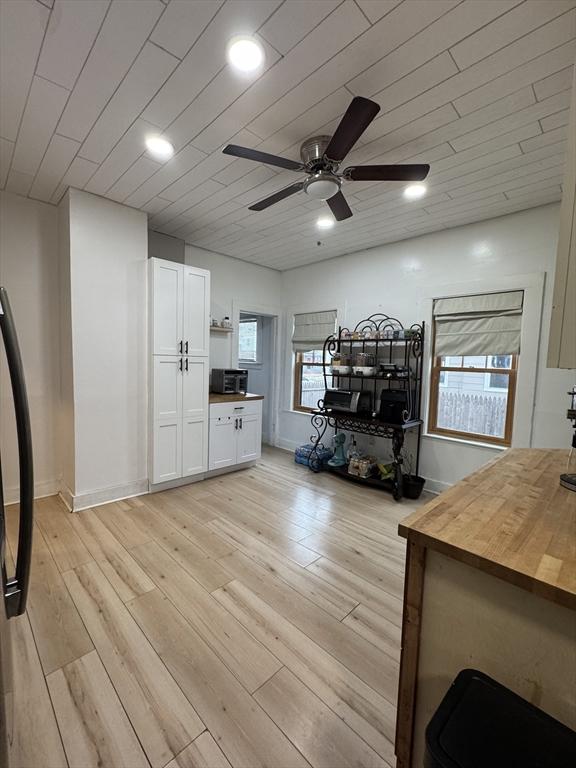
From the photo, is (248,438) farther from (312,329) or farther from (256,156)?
(256,156)

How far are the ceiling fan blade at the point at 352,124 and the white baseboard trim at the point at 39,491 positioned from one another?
3.74 meters

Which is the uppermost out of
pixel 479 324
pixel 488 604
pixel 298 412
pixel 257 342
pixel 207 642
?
pixel 479 324

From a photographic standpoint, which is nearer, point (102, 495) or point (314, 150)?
point (314, 150)

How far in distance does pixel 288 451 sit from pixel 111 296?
10.7ft

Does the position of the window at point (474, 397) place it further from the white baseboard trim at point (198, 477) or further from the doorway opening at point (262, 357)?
the doorway opening at point (262, 357)

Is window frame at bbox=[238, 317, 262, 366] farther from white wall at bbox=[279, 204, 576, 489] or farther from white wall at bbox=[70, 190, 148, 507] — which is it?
white wall at bbox=[70, 190, 148, 507]

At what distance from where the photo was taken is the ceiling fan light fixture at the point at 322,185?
202cm

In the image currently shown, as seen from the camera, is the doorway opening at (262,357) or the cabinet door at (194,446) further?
the doorway opening at (262,357)

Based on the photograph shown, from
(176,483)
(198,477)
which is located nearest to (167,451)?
(176,483)

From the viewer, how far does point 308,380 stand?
505 cm

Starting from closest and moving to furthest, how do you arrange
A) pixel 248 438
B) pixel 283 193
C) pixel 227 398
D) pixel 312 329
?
pixel 283 193, pixel 227 398, pixel 248 438, pixel 312 329

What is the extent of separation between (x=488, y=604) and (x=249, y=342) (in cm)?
544

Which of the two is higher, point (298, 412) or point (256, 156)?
point (256, 156)

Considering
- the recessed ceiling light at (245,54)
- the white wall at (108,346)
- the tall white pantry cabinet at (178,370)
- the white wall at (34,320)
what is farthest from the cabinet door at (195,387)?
the recessed ceiling light at (245,54)
